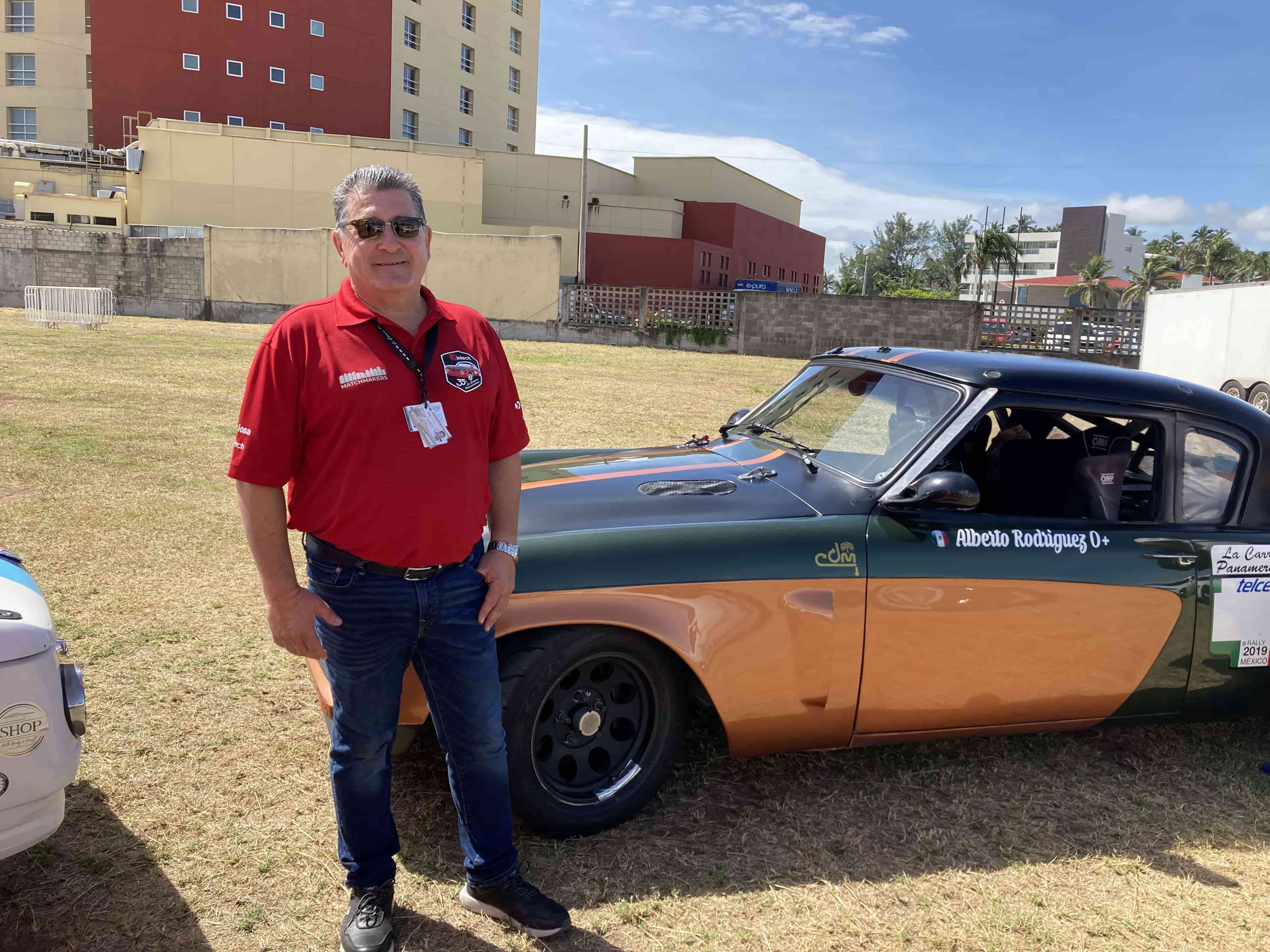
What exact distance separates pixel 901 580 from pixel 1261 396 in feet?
47.8

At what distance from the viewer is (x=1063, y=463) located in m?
4.02

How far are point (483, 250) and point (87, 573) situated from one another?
28034 mm

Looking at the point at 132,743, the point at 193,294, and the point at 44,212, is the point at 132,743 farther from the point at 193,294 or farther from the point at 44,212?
the point at 44,212

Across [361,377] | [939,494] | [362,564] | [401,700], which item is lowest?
[401,700]

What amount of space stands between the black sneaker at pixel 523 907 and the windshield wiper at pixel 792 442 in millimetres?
1811

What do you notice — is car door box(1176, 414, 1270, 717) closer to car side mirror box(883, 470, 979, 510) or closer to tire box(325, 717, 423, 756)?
car side mirror box(883, 470, 979, 510)

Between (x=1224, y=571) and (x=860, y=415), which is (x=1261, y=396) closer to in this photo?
(x=1224, y=571)

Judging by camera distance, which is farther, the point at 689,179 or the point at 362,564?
the point at 689,179

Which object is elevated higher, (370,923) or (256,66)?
(256,66)

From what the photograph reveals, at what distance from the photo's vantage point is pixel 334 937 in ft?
8.86

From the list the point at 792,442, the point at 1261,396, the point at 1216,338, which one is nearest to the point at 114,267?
the point at 1216,338

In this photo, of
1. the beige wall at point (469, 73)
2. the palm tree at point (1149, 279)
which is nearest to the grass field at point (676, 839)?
the beige wall at point (469, 73)

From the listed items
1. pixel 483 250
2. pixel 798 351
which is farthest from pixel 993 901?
pixel 483 250

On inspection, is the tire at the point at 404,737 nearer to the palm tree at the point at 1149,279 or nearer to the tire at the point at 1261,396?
the tire at the point at 1261,396
